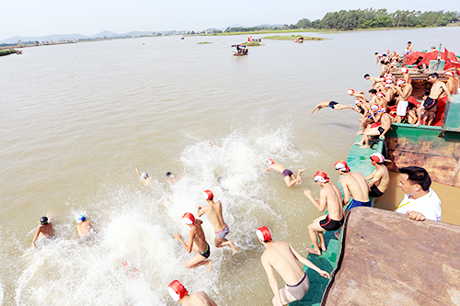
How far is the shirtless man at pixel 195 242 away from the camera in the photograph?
4.39m

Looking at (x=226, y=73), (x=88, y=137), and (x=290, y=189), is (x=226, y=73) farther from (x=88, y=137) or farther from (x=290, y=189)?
(x=290, y=189)

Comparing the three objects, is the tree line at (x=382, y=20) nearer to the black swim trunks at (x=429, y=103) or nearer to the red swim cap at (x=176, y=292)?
the black swim trunks at (x=429, y=103)

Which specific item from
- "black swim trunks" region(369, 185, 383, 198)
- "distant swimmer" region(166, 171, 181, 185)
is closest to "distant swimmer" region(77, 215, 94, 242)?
"distant swimmer" region(166, 171, 181, 185)

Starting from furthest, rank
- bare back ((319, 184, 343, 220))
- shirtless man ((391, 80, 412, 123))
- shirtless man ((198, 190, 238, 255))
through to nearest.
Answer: shirtless man ((391, 80, 412, 123)) < shirtless man ((198, 190, 238, 255)) < bare back ((319, 184, 343, 220))

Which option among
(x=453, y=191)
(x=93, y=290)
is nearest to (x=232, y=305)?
(x=93, y=290)

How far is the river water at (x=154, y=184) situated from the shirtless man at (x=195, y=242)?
0.33 m

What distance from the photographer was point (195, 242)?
456 cm

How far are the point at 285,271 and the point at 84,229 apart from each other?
210 inches

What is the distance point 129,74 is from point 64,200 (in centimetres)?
2216

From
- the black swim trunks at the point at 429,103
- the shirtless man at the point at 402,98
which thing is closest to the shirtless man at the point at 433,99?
Answer: the black swim trunks at the point at 429,103

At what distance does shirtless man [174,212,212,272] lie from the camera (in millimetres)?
4394

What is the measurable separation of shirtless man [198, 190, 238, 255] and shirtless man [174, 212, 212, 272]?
12.2 inches

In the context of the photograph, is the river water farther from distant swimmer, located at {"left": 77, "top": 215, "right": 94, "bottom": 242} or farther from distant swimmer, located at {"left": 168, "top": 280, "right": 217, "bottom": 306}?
distant swimmer, located at {"left": 168, "top": 280, "right": 217, "bottom": 306}

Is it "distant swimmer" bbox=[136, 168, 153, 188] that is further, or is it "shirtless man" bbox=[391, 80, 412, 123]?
"distant swimmer" bbox=[136, 168, 153, 188]
